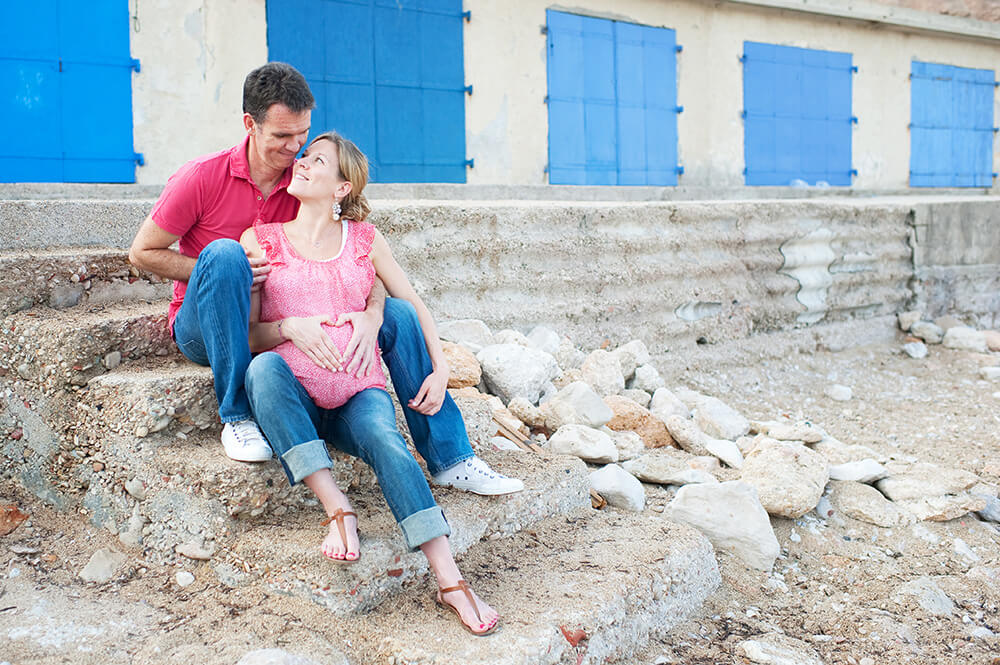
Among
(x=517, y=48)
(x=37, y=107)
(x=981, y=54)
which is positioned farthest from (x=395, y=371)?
(x=981, y=54)

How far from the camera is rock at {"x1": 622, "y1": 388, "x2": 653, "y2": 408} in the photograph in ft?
13.0

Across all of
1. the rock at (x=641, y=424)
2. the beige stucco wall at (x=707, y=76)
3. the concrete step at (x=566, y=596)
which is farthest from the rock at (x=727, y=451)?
the beige stucco wall at (x=707, y=76)

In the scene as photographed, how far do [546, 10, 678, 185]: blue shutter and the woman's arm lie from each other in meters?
4.45

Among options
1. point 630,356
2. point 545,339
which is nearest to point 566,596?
point 545,339

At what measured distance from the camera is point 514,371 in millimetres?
3498

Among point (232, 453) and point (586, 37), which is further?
point (586, 37)

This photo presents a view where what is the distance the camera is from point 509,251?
4.14 m

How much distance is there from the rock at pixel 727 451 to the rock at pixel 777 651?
1.14 meters

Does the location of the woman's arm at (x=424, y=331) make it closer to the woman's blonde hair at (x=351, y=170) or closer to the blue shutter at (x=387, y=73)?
the woman's blonde hair at (x=351, y=170)

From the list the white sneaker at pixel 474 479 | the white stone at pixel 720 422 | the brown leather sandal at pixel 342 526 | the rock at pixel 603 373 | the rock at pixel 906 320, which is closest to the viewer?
the brown leather sandal at pixel 342 526

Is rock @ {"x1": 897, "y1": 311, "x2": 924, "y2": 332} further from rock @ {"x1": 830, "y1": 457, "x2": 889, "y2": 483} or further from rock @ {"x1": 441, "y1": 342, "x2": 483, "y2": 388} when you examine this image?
rock @ {"x1": 441, "y1": 342, "x2": 483, "y2": 388}

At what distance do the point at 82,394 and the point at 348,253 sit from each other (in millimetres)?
844

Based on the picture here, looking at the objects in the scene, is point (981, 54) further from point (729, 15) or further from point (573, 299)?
point (573, 299)

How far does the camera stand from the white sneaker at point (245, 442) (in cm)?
215
